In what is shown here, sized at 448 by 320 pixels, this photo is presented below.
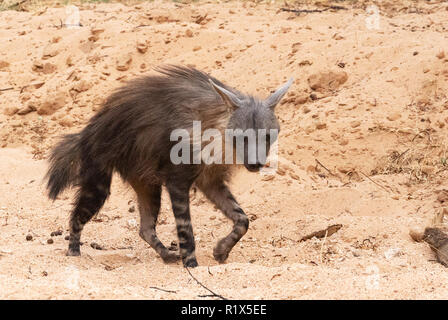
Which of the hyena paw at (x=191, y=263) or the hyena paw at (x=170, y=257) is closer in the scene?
the hyena paw at (x=191, y=263)

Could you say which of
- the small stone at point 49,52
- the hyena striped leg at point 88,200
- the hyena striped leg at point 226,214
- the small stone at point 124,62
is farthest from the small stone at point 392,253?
the small stone at point 49,52

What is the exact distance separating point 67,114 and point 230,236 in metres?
4.89

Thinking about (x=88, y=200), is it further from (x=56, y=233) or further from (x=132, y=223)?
(x=132, y=223)

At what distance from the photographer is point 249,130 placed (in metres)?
5.84

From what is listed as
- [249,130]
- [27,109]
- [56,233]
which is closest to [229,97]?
[249,130]

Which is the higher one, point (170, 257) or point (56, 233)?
point (170, 257)

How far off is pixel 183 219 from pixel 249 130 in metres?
1.02

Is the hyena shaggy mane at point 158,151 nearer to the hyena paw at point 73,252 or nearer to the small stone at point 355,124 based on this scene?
the hyena paw at point 73,252

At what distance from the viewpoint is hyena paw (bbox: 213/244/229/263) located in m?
6.33

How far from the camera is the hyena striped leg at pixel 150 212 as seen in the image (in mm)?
6859

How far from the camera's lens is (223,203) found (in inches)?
257

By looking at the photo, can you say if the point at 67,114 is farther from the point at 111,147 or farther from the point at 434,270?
the point at 434,270

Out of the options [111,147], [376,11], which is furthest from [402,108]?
[111,147]

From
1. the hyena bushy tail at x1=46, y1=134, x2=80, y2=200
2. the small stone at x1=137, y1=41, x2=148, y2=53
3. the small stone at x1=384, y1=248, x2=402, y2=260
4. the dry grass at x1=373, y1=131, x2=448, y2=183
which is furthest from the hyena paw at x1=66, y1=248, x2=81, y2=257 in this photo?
the small stone at x1=137, y1=41, x2=148, y2=53
